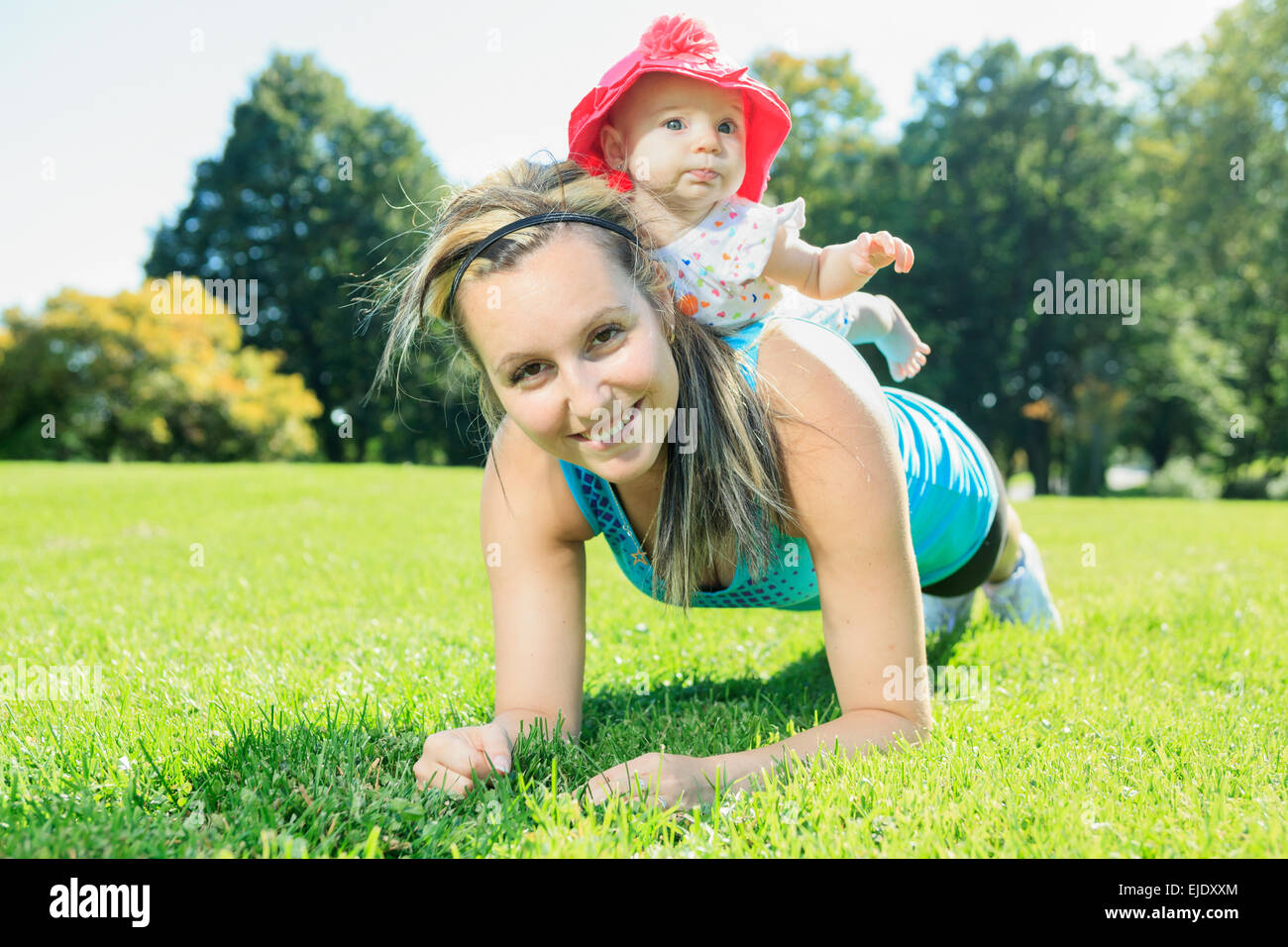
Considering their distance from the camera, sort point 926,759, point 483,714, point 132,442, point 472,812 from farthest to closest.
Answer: point 132,442 → point 483,714 → point 926,759 → point 472,812

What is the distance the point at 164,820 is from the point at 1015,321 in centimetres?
3622

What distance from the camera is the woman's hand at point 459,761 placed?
224 centimetres

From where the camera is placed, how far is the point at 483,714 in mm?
3086

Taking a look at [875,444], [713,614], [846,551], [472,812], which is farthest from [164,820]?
[713,614]

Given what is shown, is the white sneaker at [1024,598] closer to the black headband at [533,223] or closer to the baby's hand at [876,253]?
the baby's hand at [876,253]

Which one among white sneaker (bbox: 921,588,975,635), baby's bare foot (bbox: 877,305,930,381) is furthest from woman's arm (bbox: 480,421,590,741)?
white sneaker (bbox: 921,588,975,635)

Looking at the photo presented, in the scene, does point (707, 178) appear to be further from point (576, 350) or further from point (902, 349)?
point (902, 349)

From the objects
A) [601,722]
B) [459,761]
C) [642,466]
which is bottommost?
[601,722]

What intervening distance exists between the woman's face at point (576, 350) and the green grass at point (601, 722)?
0.84 m

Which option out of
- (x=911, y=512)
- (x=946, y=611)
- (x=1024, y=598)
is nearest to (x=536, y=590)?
(x=911, y=512)

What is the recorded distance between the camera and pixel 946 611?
4434 mm

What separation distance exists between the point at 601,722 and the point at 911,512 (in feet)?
4.20

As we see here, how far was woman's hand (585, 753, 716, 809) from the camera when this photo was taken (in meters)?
2.13
